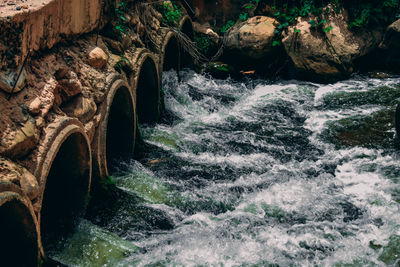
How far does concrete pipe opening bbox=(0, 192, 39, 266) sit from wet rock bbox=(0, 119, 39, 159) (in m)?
0.41

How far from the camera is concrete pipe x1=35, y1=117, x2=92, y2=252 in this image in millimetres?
4051

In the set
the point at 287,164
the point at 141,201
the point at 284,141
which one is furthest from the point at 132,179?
the point at 284,141

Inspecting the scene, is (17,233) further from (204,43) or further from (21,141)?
(204,43)

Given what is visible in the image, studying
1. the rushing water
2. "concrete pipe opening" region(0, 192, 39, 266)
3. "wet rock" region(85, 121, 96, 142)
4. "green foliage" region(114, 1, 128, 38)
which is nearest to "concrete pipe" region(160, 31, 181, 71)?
the rushing water

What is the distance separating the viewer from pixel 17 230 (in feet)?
9.78

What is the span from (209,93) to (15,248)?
239 inches

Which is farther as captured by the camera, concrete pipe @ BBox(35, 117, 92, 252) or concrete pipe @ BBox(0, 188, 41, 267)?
concrete pipe @ BBox(35, 117, 92, 252)

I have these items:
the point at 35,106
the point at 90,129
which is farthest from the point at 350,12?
the point at 35,106

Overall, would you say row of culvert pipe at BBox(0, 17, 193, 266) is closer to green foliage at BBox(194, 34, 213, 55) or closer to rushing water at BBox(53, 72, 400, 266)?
rushing water at BBox(53, 72, 400, 266)

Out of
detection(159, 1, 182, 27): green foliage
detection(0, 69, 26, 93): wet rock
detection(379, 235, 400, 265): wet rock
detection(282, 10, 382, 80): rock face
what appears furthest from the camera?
detection(282, 10, 382, 80): rock face

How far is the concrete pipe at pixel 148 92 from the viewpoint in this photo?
6.77m

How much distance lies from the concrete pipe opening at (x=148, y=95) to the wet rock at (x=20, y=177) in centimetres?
394

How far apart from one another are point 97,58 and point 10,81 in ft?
5.51

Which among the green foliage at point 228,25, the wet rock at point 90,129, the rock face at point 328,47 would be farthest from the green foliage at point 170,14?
the wet rock at point 90,129
